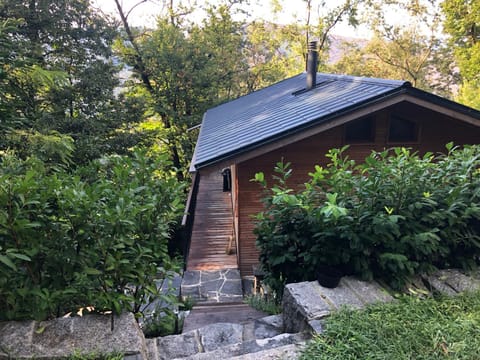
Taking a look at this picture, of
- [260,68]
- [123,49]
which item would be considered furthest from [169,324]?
[260,68]

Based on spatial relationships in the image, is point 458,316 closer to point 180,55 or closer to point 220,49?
point 180,55

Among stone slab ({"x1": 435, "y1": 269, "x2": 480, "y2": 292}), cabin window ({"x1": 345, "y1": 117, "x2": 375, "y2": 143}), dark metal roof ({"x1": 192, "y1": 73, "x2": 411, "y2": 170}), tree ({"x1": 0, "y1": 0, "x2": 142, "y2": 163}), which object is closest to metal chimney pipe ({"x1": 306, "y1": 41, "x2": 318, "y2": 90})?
dark metal roof ({"x1": 192, "y1": 73, "x2": 411, "y2": 170})

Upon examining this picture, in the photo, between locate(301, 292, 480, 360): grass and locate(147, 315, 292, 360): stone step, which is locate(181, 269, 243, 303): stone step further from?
locate(301, 292, 480, 360): grass

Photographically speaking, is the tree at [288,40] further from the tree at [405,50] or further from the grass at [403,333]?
the grass at [403,333]

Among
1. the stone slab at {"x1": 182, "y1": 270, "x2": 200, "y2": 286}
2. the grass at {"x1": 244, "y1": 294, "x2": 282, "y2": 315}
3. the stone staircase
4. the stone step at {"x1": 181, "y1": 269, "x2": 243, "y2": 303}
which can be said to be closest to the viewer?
the stone staircase

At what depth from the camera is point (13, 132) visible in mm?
4062

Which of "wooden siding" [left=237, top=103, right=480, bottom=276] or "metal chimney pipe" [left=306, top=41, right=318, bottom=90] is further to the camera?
"metal chimney pipe" [left=306, top=41, right=318, bottom=90]

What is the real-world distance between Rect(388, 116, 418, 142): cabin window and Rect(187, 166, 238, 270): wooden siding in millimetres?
3688

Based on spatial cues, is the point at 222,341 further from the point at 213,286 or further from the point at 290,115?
the point at 290,115

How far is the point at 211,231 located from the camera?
840 cm

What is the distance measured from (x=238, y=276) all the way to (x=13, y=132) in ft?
14.0

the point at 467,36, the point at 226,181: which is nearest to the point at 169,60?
the point at 226,181

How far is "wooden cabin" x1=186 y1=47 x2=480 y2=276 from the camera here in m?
5.89

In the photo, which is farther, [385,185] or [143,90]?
[143,90]
